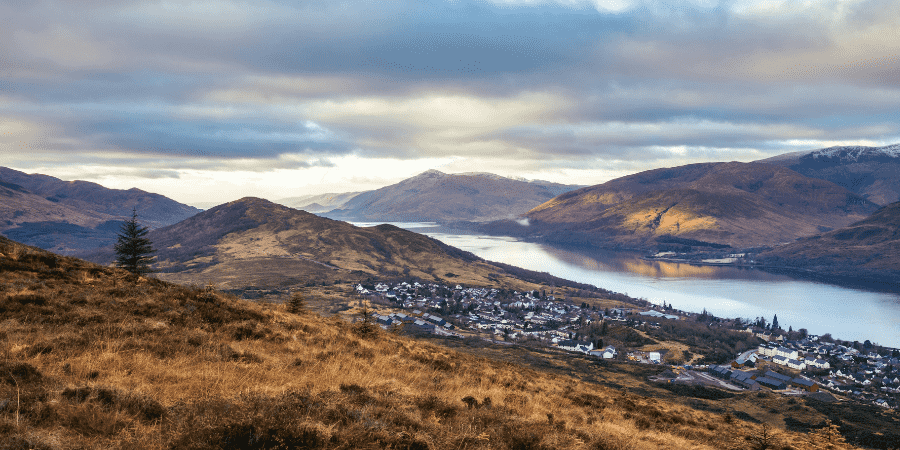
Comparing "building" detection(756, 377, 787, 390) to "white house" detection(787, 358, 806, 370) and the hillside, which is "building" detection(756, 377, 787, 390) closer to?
"white house" detection(787, 358, 806, 370)

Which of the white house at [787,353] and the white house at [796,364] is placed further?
the white house at [787,353]

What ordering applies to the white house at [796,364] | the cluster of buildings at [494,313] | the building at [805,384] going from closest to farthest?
the building at [805,384] → the white house at [796,364] → the cluster of buildings at [494,313]

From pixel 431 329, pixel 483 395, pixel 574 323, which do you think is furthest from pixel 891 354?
pixel 483 395

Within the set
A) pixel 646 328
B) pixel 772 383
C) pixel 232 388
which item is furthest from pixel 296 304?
pixel 646 328

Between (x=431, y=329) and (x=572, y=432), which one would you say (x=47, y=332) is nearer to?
(x=572, y=432)

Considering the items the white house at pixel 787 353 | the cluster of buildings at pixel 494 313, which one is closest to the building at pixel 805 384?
the white house at pixel 787 353

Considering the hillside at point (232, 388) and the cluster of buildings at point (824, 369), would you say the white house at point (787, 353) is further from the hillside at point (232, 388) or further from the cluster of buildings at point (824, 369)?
the hillside at point (232, 388)
